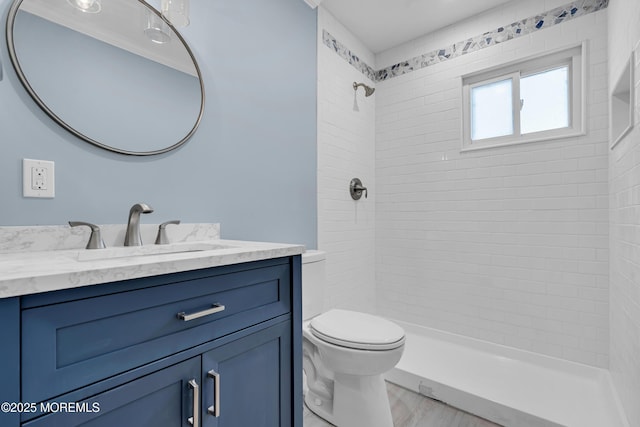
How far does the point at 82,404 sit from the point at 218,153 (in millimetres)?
1147

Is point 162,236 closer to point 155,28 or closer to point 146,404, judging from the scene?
point 146,404

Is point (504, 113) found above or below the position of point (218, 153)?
above

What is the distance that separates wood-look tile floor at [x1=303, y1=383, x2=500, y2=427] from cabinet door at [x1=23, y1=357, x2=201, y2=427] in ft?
3.61

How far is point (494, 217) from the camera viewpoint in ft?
7.46

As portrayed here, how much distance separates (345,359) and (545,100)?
222cm

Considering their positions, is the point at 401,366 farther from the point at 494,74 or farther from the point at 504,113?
the point at 494,74

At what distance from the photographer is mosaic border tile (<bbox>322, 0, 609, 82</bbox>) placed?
198 centimetres

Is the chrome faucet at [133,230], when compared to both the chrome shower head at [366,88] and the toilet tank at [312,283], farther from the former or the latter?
the chrome shower head at [366,88]

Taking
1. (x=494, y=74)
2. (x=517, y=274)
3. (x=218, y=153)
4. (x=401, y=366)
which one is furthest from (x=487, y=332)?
(x=218, y=153)

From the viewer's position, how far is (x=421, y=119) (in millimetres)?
2604

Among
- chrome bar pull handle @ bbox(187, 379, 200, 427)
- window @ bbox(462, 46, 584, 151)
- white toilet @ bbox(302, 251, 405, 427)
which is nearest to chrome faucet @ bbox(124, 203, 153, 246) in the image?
chrome bar pull handle @ bbox(187, 379, 200, 427)

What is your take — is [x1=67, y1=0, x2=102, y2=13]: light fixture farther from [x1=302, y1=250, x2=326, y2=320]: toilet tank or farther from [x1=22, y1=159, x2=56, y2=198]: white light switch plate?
[x1=302, y1=250, x2=326, y2=320]: toilet tank

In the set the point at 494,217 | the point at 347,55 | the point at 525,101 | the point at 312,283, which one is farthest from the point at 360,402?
the point at 347,55

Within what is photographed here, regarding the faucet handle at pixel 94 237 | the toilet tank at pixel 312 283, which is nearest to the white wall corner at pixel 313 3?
the toilet tank at pixel 312 283
